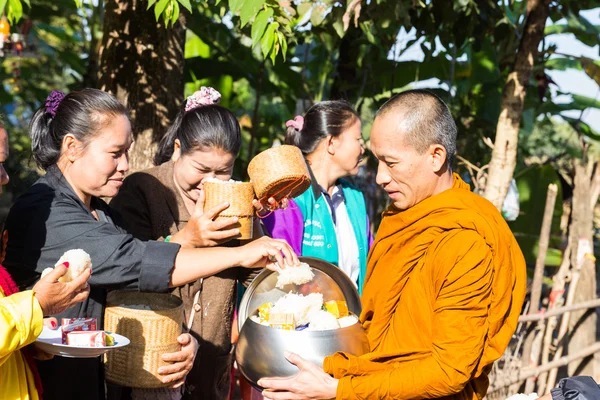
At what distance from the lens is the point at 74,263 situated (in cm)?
239

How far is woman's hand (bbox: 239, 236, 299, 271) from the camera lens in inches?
111

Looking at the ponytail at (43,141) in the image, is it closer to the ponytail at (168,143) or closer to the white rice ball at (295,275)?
the ponytail at (168,143)

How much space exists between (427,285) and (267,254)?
629 mm

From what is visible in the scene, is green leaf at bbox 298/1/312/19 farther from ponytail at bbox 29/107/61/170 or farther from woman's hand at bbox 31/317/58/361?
woman's hand at bbox 31/317/58/361

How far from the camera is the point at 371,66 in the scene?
682 cm

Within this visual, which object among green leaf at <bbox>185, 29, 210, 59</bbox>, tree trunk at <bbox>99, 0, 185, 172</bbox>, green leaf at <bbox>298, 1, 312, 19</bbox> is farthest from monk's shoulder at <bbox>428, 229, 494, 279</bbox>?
green leaf at <bbox>185, 29, 210, 59</bbox>

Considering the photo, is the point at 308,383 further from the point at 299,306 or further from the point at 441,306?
the point at 441,306

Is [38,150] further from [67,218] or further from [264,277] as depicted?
[264,277]

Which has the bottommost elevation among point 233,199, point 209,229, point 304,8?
point 209,229

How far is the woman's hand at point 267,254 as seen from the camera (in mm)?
2820

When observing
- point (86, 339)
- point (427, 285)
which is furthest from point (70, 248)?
point (427, 285)

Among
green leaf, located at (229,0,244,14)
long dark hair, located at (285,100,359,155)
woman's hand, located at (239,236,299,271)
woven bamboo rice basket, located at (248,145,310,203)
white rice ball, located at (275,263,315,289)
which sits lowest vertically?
white rice ball, located at (275,263,315,289)

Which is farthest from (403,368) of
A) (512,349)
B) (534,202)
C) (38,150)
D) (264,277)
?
(534,202)

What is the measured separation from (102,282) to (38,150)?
2.04 ft
